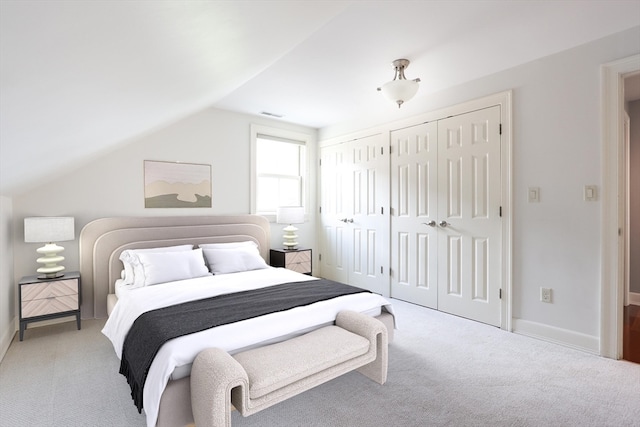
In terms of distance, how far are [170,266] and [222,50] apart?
209 centimetres

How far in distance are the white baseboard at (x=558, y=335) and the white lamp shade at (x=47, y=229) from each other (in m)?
4.36

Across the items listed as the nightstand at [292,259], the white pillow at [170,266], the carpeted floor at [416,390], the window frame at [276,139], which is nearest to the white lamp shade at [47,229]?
the white pillow at [170,266]

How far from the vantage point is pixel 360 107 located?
4.18 m

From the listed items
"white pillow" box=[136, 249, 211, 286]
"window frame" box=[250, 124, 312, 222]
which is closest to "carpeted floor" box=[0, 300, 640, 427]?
"white pillow" box=[136, 249, 211, 286]

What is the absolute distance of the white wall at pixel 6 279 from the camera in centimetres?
262

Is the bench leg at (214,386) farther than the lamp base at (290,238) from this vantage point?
No

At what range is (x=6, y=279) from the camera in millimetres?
2779

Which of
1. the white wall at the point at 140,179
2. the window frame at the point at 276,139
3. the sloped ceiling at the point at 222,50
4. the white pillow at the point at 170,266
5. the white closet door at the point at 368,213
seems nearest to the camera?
the sloped ceiling at the point at 222,50

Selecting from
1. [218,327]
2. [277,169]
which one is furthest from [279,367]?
[277,169]

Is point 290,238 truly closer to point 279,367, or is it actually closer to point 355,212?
point 355,212

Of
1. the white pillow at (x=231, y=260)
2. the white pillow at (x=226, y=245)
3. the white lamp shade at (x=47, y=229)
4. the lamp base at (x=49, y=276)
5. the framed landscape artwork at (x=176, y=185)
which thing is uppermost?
the framed landscape artwork at (x=176, y=185)

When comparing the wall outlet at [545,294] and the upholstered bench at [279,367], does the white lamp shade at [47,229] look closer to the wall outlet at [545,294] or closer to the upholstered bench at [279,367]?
the upholstered bench at [279,367]

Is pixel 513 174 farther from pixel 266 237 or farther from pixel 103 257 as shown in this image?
pixel 103 257

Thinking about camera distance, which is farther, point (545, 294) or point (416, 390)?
point (545, 294)
